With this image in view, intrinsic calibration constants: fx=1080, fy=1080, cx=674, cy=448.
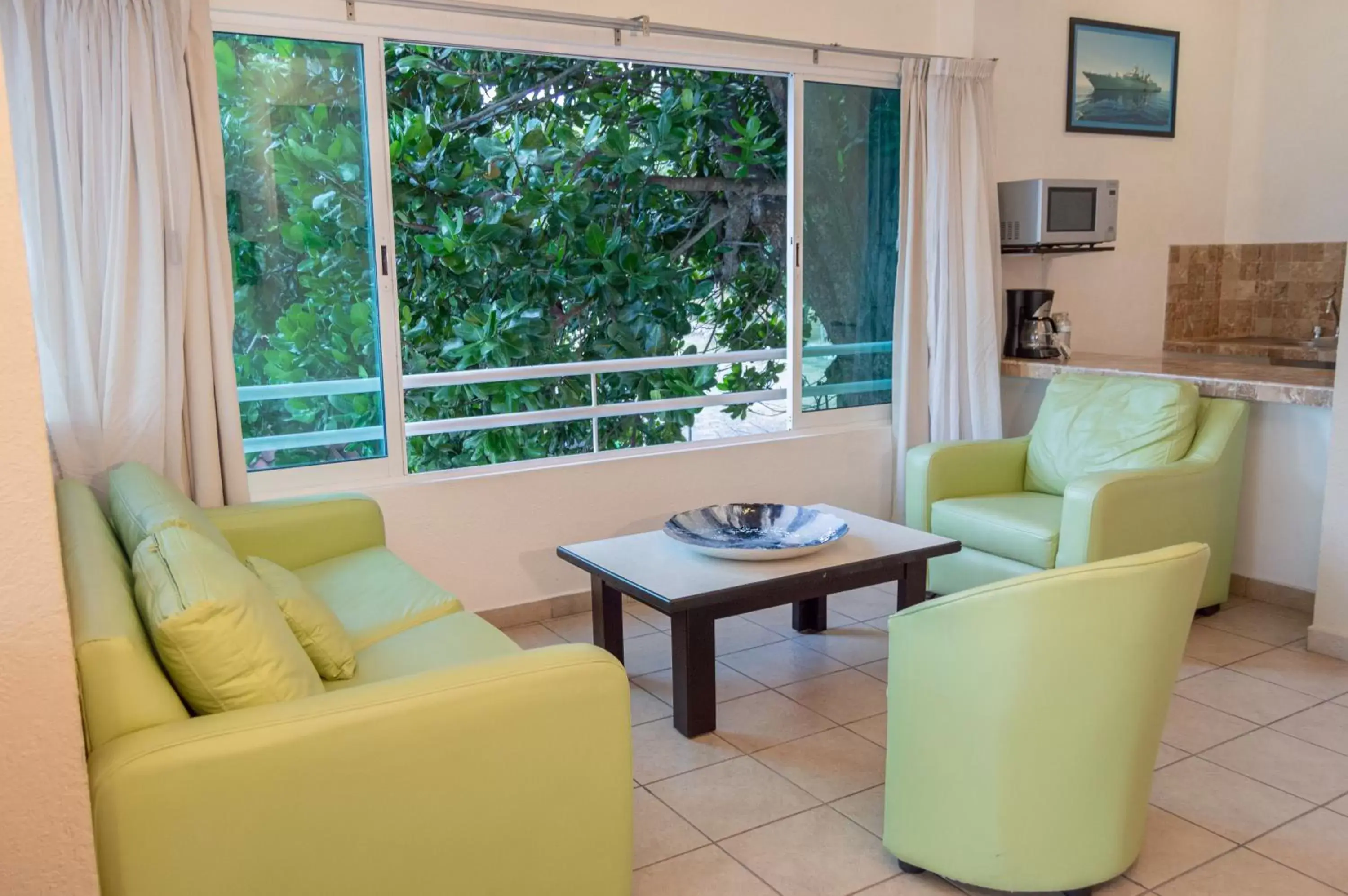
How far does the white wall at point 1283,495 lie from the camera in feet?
12.8

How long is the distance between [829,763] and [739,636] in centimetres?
102

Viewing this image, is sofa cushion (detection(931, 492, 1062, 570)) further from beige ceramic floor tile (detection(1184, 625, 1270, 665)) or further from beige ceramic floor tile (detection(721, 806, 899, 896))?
beige ceramic floor tile (detection(721, 806, 899, 896))

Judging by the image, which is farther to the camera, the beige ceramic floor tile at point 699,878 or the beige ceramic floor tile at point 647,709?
the beige ceramic floor tile at point 647,709

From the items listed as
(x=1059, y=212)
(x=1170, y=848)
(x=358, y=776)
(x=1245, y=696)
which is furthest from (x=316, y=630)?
(x=1059, y=212)

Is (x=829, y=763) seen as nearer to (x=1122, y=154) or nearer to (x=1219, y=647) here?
(x=1219, y=647)

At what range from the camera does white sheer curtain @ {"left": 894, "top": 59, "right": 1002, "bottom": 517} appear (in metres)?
4.61

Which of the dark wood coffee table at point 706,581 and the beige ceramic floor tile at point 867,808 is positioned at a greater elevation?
the dark wood coffee table at point 706,581

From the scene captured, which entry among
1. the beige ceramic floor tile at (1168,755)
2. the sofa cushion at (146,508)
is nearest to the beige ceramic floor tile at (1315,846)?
A: the beige ceramic floor tile at (1168,755)

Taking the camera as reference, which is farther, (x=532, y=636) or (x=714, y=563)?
(x=532, y=636)

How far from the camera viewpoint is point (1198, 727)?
3.06m

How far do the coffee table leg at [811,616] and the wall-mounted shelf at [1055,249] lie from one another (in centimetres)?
197

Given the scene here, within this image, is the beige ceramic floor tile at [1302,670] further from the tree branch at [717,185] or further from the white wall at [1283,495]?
the tree branch at [717,185]

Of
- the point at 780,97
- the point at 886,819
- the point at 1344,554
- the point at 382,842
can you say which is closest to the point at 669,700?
the point at 886,819

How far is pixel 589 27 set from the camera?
3.91 meters
